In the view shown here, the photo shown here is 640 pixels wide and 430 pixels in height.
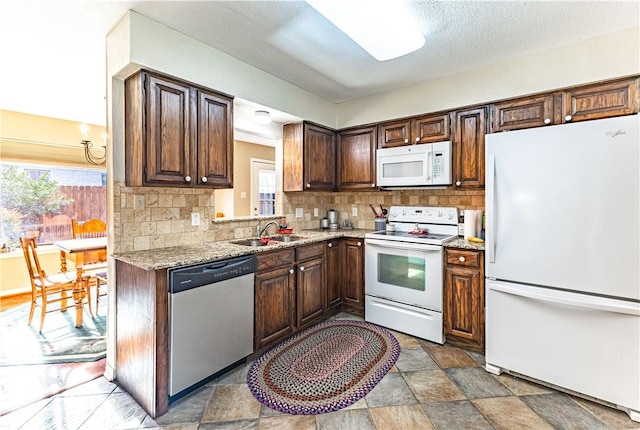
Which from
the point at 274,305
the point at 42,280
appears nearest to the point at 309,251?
the point at 274,305

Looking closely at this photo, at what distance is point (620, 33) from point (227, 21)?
2.81 meters

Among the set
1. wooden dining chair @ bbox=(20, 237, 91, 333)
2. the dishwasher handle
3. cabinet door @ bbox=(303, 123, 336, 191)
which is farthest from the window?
the dishwasher handle

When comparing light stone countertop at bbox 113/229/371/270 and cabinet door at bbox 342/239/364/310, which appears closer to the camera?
light stone countertop at bbox 113/229/371/270

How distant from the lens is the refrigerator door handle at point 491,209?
2.24 metres

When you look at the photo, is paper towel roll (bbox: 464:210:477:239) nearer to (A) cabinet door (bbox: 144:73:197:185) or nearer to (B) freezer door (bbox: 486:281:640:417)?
(B) freezer door (bbox: 486:281:640:417)

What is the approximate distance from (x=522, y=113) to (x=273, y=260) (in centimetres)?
248

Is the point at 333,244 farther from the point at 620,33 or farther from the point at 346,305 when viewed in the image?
the point at 620,33

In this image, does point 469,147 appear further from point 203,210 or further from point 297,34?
point 203,210

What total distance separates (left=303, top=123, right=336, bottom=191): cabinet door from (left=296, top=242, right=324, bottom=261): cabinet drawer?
721mm

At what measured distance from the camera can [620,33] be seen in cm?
216

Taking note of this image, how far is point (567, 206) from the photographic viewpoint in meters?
1.96

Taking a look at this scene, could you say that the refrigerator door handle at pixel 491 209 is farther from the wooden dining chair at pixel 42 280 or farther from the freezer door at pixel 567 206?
the wooden dining chair at pixel 42 280

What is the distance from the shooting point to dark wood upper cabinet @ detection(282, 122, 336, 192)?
3.38m

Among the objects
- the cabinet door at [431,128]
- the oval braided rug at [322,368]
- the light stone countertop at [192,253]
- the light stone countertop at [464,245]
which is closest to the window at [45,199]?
the light stone countertop at [192,253]
